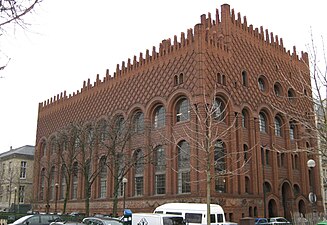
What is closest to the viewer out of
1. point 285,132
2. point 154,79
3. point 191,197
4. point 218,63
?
point 191,197

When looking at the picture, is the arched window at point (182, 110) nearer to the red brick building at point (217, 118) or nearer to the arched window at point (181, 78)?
the red brick building at point (217, 118)

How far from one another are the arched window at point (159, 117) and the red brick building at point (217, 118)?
0.11 metres

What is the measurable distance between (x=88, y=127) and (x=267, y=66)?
71.9 feet

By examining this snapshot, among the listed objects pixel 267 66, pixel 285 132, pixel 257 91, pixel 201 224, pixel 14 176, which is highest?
pixel 267 66

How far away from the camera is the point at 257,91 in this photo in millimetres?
43000

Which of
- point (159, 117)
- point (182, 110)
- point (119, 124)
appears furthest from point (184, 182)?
point (119, 124)

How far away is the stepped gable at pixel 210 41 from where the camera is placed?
38.3 m

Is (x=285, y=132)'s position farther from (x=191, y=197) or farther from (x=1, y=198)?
(x=1, y=198)

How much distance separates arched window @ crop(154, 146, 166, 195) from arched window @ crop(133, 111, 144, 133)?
4.01 metres

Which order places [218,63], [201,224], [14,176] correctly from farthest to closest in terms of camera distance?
[14,176] → [218,63] → [201,224]

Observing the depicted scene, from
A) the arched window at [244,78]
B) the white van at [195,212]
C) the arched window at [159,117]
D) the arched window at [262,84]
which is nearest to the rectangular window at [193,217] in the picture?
the white van at [195,212]

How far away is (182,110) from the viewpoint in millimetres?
38500

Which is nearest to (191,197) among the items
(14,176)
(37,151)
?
(37,151)

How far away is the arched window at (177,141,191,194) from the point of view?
36.1 metres
